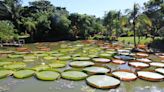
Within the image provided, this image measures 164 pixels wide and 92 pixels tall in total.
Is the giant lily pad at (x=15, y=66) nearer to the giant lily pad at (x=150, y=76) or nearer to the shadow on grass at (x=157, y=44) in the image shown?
the giant lily pad at (x=150, y=76)

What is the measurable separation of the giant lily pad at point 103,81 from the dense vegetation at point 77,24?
1770 centimetres

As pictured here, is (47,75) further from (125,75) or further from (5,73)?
(125,75)

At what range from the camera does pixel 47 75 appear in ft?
49.5

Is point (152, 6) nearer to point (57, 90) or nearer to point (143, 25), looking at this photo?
point (143, 25)

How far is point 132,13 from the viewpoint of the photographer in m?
31.2

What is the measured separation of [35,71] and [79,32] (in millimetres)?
32315

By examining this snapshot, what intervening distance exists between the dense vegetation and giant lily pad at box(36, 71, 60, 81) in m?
15.7

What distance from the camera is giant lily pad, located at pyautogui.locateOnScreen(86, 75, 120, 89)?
13.2 m

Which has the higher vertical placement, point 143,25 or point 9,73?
point 143,25

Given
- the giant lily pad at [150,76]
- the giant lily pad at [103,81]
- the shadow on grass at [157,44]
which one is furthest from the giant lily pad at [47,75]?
the shadow on grass at [157,44]

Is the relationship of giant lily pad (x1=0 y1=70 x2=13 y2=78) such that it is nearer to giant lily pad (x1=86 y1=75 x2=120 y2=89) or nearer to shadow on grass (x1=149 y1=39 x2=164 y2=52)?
giant lily pad (x1=86 y1=75 x2=120 y2=89)

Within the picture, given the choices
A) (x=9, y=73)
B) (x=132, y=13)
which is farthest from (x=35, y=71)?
(x=132, y=13)

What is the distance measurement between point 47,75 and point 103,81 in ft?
12.7

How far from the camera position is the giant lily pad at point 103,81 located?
520 inches
